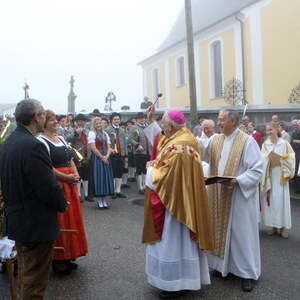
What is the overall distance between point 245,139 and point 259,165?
33 cm

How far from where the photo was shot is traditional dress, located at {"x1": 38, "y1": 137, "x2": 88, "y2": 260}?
4.60 meters

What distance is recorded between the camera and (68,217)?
15.3 ft

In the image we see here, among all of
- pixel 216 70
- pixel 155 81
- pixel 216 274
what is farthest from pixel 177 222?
pixel 155 81

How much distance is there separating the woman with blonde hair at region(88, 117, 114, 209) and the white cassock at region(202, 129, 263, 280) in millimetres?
4109

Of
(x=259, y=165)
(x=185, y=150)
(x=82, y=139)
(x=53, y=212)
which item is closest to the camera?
(x=53, y=212)

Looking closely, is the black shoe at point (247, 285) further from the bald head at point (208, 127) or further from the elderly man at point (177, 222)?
the bald head at point (208, 127)

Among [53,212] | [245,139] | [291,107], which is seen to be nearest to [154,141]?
[245,139]

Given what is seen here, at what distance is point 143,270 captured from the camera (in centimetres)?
486

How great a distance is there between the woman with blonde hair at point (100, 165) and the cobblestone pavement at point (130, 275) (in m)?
1.44

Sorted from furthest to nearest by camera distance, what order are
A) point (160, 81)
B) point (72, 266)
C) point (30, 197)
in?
point (160, 81), point (72, 266), point (30, 197)

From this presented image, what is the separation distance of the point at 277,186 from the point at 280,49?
16490 mm

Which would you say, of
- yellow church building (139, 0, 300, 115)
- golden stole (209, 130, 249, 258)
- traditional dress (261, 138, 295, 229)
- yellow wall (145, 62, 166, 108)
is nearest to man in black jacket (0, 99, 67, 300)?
golden stole (209, 130, 249, 258)

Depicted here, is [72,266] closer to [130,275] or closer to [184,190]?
[130,275]

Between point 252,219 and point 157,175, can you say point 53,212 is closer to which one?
point 157,175
